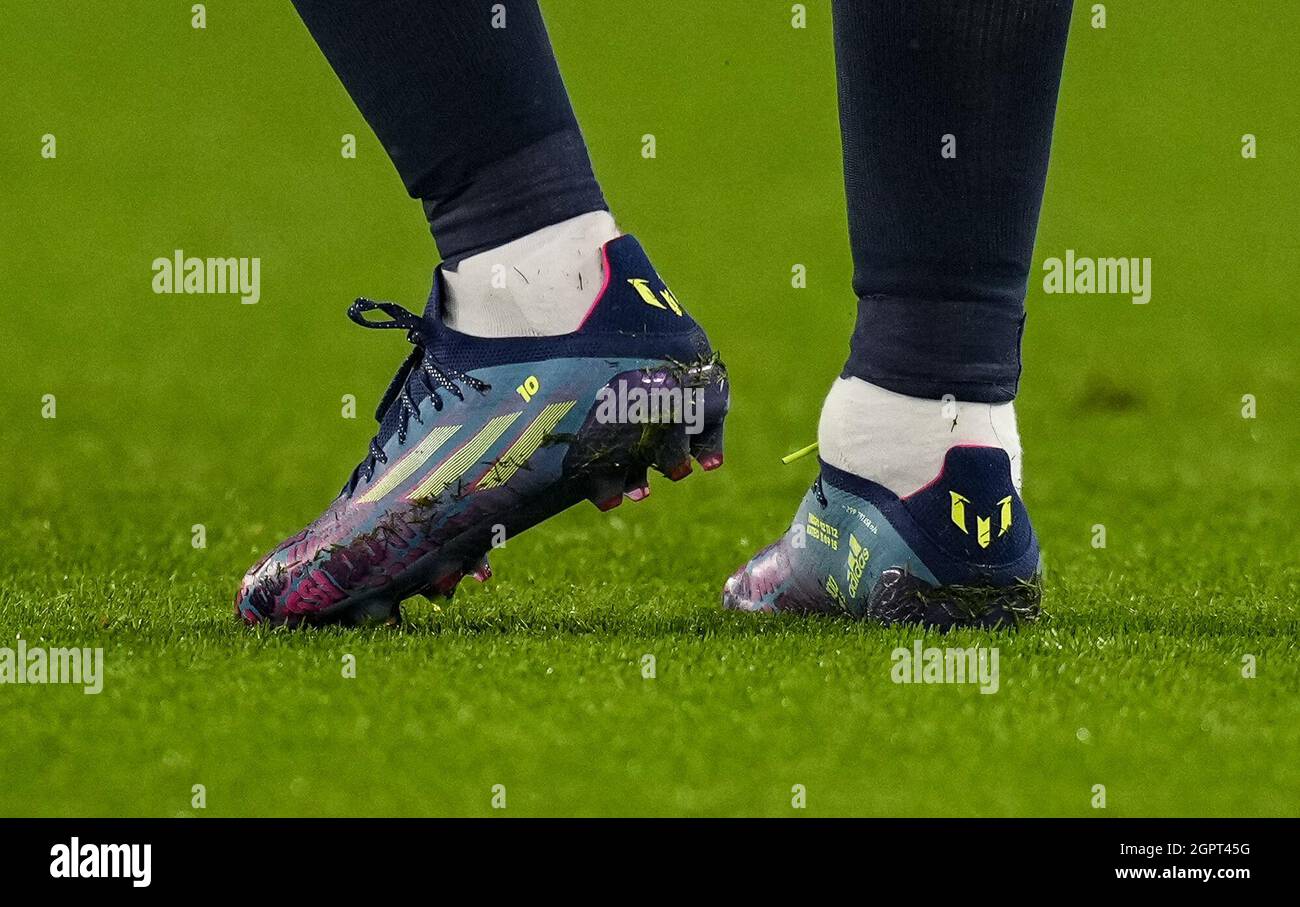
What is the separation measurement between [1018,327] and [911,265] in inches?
6.3

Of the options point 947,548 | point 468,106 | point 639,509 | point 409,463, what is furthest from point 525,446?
point 639,509

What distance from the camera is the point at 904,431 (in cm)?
202

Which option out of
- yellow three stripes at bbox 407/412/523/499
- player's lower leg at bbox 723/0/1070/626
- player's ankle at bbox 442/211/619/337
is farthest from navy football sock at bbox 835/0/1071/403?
yellow three stripes at bbox 407/412/523/499

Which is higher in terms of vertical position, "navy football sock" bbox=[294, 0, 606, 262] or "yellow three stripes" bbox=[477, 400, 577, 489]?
"navy football sock" bbox=[294, 0, 606, 262]

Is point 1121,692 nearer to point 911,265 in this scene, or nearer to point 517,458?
point 911,265

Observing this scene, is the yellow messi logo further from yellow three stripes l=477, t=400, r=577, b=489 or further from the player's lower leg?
yellow three stripes l=477, t=400, r=577, b=489

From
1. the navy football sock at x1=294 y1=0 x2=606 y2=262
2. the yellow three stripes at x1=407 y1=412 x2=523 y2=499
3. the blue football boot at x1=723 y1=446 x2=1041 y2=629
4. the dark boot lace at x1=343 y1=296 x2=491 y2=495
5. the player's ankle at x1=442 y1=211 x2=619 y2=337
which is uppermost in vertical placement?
the navy football sock at x1=294 y1=0 x2=606 y2=262

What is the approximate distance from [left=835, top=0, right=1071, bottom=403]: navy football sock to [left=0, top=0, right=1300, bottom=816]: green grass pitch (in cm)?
30

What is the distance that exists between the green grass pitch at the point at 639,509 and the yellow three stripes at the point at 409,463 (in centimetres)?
15

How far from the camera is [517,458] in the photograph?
77.9 inches

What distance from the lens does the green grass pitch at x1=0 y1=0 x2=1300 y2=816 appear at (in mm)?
1551

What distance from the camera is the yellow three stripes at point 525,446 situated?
6.45 ft

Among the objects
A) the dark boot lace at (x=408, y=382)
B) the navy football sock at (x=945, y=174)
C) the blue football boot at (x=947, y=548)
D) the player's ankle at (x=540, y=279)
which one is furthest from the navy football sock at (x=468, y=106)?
the blue football boot at (x=947, y=548)

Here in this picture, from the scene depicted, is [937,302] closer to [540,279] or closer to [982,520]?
[982,520]
